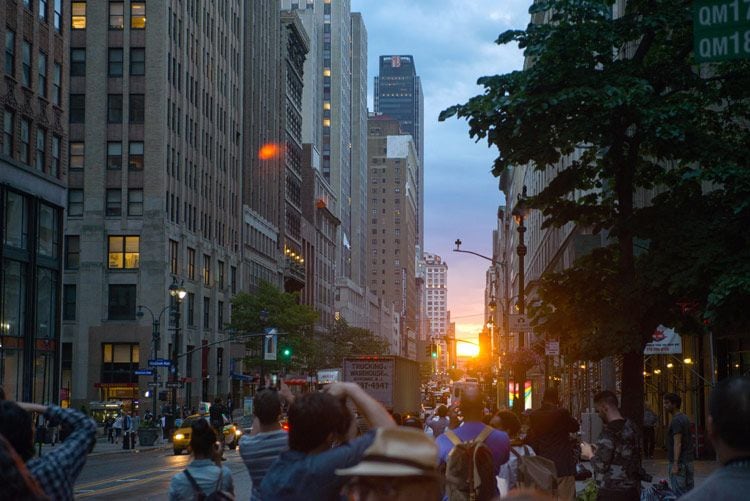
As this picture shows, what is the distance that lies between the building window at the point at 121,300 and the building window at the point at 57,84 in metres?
27.0

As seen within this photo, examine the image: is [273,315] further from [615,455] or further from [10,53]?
[615,455]

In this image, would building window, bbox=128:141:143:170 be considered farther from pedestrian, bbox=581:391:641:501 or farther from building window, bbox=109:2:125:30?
pedestrian, bbox=581:391:641:501

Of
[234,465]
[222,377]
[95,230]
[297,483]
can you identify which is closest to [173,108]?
[95,230]

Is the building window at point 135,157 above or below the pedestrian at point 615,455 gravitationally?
above

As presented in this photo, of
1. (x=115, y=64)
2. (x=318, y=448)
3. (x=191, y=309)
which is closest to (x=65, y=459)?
(x=318, y=448)

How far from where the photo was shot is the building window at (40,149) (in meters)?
49.9

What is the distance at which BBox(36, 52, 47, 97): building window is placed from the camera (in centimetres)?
5081

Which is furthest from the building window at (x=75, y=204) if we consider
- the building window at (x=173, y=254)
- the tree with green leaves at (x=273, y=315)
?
the tree with green leaves at (x=273, y=315)

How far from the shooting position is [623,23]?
18.8 metres

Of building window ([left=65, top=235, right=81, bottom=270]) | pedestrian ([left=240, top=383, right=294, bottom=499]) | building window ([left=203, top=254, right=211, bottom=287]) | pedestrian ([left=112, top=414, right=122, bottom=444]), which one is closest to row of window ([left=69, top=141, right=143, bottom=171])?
building window ([left=65, top=235, right=81, bottom=270])

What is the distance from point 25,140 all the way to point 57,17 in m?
7.58

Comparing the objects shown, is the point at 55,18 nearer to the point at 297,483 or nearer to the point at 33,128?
the point at 33,128

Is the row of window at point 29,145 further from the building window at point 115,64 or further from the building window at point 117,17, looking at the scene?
the building window at point 117,17

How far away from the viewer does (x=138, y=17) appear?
80312mm
